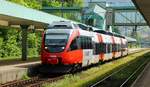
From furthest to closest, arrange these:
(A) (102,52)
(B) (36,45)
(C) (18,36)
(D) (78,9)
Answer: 1. (D) (78,9)
2. (B) (36,45)
3. (C) (18,36)
4. (A) (102,52)

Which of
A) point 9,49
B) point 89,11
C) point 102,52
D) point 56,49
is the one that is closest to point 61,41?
point 56,49

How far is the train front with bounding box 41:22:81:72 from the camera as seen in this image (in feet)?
83.3

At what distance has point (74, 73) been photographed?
1096 inches

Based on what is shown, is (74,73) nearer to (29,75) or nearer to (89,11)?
(29,75)

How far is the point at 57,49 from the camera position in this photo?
2552 centimetres

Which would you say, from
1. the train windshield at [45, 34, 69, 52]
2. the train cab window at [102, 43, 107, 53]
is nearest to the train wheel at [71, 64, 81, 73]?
the train windshield at [45, 34, 69, 52]

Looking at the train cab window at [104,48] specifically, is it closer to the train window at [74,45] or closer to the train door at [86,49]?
the train door at [86,49]

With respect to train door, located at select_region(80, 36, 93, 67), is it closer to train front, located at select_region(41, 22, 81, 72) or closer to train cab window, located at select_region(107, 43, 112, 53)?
train front, located at select_region(41, 22, 81, 72)

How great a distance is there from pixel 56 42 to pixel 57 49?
0.44 meters

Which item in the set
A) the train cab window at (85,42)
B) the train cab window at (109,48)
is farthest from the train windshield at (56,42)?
the train cab window at (109,48)

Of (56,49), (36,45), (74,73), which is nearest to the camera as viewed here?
(56,49)

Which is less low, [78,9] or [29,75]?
[78,9]

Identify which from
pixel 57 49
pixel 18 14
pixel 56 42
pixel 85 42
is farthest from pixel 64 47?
pixel 18 14

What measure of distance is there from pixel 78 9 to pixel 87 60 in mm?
61241
